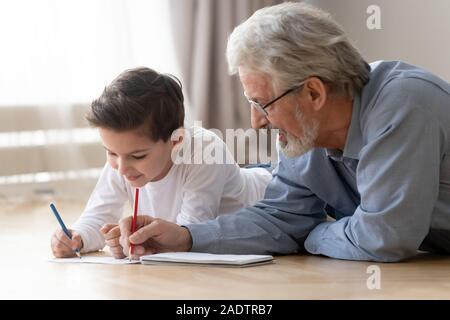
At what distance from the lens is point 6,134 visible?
4.55 m

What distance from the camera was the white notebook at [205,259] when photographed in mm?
2088

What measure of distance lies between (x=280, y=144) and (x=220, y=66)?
3.01 m

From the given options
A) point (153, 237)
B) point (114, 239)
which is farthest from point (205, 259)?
point (114, 239)

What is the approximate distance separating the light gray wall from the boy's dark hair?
168 centimetres

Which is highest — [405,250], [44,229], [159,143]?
[159,143]

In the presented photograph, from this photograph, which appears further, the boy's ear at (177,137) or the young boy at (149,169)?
the boy's ear at (177,137)

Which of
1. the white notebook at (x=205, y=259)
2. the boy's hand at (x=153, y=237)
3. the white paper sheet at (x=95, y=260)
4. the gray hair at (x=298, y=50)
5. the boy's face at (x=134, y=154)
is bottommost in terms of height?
the white paper sheet at (x=95, y=260)

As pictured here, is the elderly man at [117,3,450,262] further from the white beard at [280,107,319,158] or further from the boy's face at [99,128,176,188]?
the boy's face at [99,128,176,188]

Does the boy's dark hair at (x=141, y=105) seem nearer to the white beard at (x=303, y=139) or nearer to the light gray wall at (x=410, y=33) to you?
the white beard at (x=303, y=139)

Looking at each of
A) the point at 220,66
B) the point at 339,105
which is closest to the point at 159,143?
the point at 339,105

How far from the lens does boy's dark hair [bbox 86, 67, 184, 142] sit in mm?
2318

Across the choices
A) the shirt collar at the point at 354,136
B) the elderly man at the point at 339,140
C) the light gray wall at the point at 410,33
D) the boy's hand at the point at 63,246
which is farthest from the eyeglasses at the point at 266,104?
A: the light gray wall at the point at 410,33

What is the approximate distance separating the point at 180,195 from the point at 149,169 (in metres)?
0.18
